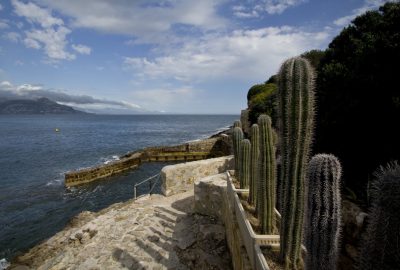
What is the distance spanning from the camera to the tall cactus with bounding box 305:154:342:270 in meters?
3.81

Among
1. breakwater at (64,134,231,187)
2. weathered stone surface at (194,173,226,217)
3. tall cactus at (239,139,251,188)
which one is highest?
tall cactus at (239,139,251,188)

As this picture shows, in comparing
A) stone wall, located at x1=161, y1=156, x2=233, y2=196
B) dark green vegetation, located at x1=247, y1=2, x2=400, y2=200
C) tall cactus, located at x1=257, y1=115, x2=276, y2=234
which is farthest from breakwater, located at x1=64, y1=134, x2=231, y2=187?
tall cactus, located at x1=257, y1=115, x2=276, y2=234

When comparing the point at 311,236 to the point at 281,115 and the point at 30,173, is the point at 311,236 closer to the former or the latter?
the point at 281,115

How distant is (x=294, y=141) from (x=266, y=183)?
2360mm

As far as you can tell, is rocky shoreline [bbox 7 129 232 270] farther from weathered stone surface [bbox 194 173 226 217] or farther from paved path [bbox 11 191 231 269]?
weathered stone surface [bbox 194 173 226 217]

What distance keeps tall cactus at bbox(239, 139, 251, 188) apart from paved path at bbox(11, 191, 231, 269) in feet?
6.24

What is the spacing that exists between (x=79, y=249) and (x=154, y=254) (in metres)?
3.36

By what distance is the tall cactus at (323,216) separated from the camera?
12.5 ft

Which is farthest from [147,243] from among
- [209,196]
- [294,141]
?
[294,141]

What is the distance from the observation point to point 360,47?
44.0 ft

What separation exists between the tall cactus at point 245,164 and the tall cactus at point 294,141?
4.44m

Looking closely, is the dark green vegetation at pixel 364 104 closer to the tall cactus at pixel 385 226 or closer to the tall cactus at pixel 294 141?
the tall cactus at pixel 294 141

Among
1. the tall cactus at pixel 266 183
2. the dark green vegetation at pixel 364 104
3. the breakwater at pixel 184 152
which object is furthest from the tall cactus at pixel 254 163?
the breakwater at pixel 184 152

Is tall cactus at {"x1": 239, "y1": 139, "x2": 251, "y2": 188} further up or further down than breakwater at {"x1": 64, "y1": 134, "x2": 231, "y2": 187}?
further up
